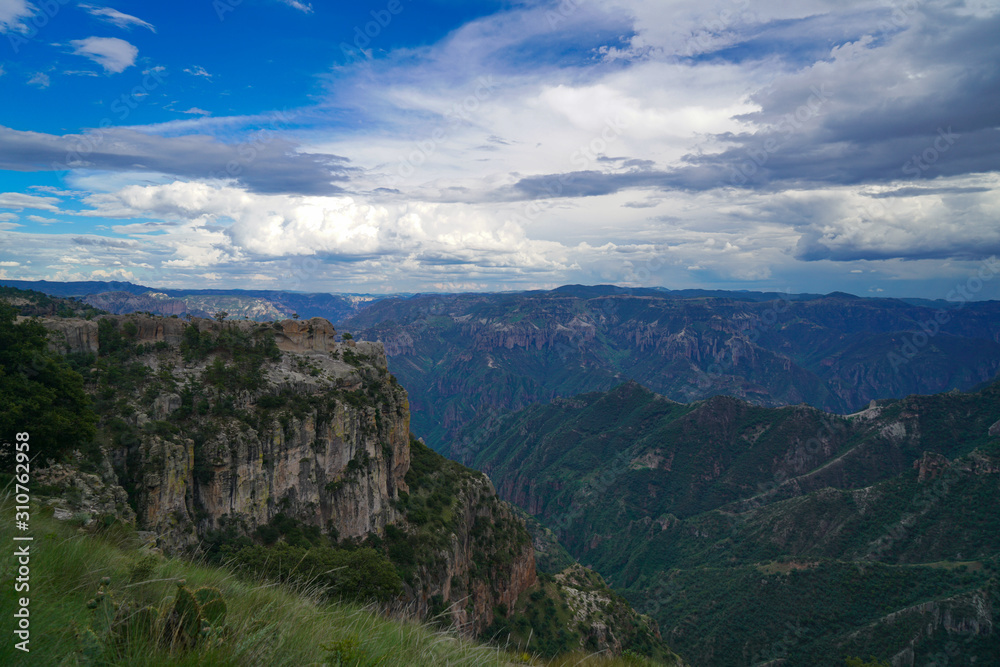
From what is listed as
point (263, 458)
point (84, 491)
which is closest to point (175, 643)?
point (84, 491)

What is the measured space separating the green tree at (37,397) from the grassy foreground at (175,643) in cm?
1616

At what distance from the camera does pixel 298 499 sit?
4862cm

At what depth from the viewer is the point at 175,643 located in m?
5.00

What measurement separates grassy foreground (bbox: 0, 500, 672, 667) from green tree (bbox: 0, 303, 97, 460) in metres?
16.2

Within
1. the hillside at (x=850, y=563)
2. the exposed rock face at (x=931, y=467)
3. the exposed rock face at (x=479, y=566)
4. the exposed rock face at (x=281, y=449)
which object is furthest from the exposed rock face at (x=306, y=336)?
the exposed rock face at (x=931, y=467)

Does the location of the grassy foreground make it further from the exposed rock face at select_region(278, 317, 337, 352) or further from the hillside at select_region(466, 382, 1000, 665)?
the hillside at select_region(466, 382, 1000, 665)

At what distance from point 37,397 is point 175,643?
78.5 feet

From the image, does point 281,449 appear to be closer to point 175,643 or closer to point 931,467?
point 175,643

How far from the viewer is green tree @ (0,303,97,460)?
20.2m

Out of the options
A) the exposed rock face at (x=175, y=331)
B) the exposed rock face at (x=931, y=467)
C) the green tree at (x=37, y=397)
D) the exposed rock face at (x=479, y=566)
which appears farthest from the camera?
the exposed rock face at (x=931, y=467)

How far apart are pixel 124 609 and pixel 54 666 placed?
49.5 inches

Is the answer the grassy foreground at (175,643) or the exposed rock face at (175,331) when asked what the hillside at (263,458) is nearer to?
the exposed rock face at (175,331)

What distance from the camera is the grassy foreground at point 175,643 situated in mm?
4484

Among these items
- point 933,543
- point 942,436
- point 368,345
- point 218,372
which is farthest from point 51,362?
point 942,436
